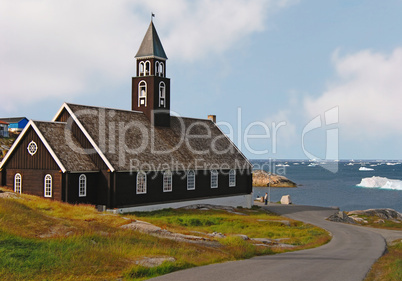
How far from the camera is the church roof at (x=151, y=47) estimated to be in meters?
50.2

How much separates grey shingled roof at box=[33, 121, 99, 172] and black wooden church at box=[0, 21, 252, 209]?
0.09 meters

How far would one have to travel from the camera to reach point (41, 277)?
49.9ft

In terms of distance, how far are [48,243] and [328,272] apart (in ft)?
38.3

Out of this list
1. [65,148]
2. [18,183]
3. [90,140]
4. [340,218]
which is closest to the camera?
[65,148]

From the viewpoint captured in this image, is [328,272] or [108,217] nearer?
[328,272]

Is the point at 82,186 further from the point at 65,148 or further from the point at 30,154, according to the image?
the point at 30,154

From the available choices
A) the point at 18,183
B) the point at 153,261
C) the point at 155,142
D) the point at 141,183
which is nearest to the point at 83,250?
the point at 153,261

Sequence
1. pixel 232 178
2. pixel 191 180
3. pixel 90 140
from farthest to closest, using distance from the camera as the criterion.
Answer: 1. pixel 232 178
2. pixel 191 180
3. pixel 90 140

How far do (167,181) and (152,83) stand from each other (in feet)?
36.5

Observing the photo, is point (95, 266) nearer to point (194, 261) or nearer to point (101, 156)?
point (194, 261)

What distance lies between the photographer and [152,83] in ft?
163

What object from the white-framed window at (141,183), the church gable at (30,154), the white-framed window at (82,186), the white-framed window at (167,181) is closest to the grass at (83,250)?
the white-framed window at (82,186)

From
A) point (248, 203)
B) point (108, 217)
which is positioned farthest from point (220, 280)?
point (248, 203)

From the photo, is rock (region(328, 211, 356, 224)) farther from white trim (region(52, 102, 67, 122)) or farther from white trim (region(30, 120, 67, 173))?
white trim (region(52, 102, 67, 122))
